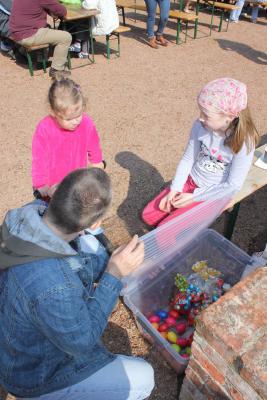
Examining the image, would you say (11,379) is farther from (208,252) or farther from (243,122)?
(243,122)

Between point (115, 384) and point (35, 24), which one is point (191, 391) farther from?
point (35, 24)

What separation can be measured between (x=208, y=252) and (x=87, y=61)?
17.9ft

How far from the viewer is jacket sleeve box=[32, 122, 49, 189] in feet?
8.68

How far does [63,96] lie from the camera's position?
2.43 metres

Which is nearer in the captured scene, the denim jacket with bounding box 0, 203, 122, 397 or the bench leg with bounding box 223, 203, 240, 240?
the denim jacket with bounding box 0, 203, 122, 397

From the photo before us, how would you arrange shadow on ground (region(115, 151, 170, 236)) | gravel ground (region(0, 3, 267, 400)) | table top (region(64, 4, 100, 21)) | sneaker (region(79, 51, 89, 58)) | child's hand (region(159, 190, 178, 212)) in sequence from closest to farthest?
1. child's hand (region(159, 190, 178, 212))
2. gravel ground (region(0, 3, 267, 400))
3. shadow on ground (region(115, 151, 170, 236))
4. table top (region(64, 4, 100, 21))
5. sneaker (region(79, 51, 89, 58))

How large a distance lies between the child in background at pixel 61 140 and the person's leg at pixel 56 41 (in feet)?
12.8

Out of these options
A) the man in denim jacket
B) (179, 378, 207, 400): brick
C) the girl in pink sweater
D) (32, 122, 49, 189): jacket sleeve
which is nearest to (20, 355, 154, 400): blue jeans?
the man in denim jacket

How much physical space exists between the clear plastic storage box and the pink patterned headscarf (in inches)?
24.9

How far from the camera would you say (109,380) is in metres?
1.75

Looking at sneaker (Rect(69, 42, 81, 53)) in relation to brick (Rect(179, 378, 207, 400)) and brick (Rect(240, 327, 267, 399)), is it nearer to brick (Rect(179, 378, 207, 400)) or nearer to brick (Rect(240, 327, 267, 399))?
brick (Rect(179, 378, 207, 400))

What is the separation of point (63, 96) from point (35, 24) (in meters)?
4.29

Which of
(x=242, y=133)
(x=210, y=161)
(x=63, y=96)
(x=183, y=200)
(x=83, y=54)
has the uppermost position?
(x=63, y=96)

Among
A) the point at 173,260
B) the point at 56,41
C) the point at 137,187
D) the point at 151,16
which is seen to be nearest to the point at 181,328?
the point at 173,260
